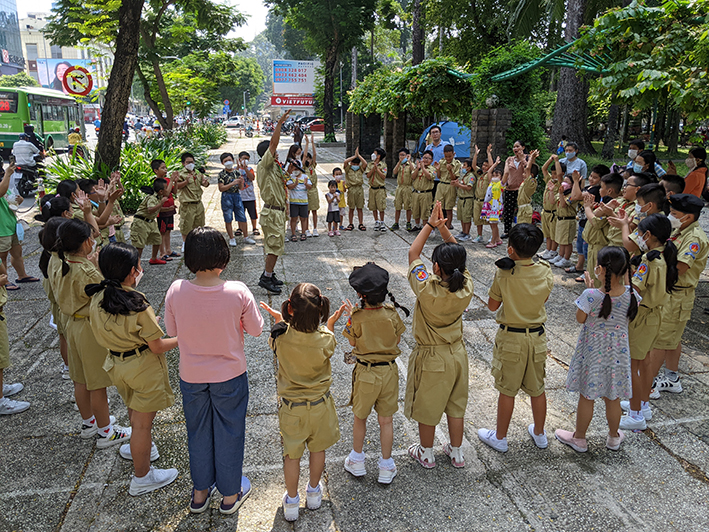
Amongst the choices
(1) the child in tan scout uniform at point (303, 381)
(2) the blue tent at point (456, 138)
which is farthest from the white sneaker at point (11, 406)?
(2) the blue tent at point (456, 138)

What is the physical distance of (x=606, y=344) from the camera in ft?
11.3

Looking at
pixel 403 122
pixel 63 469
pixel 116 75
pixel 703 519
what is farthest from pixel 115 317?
pixel 403 122

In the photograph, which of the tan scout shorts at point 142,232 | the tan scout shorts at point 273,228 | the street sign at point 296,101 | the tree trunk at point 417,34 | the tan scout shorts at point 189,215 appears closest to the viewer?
the tan scout shorts at point 273,228

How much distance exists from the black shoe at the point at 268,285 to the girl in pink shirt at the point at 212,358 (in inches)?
148

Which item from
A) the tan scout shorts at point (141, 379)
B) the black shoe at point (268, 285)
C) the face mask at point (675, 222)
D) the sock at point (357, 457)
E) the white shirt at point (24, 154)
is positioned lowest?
the sock at point (357, 457)

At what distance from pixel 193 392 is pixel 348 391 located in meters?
1.85

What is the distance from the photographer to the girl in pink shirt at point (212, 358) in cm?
272

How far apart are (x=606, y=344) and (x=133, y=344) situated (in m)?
3.04

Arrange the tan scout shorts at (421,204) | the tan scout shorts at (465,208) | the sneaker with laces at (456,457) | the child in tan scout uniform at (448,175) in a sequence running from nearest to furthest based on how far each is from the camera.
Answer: the sneaker with laces at (456,457) → the child in tan scout uniform at (448,175) → the tan scout shorts at (465,208) → the tan scout shorts at (421,204)

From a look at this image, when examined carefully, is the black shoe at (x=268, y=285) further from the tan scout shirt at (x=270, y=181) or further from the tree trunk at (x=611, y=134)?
the tree trunk at (x=611, y=134)

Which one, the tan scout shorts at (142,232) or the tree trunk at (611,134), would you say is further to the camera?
the tree trunk at (611,134)

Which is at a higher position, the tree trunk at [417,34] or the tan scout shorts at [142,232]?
the tree trunk at [417,34]

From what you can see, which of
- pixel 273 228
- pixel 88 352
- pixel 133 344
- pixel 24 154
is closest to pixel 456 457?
pixel 133 344

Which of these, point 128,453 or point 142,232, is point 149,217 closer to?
point 142,232
